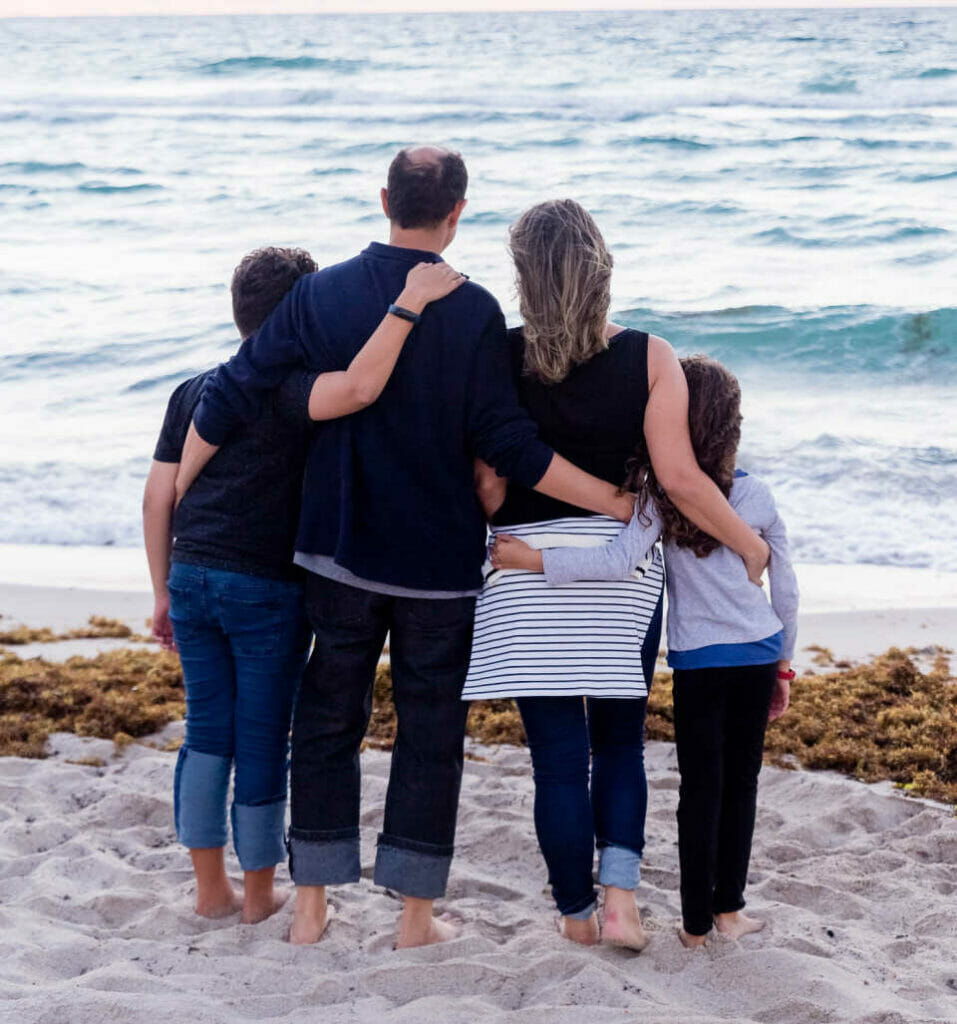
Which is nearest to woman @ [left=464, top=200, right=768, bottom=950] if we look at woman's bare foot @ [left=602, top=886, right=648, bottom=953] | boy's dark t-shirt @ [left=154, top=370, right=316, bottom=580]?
A: woman's bare foot @ [left=602, top=886, right=648, bottom=953]

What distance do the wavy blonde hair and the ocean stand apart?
4832mm

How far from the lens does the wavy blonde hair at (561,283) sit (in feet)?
8.22

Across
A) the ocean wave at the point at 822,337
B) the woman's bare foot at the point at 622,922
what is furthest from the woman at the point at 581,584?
the ocean wave at the point at 822,337

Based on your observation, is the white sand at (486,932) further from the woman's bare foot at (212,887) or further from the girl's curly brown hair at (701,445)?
the girl's curly brown hair at (701,445)

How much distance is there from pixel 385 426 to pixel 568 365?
422mm

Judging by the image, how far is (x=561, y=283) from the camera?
2.51 m

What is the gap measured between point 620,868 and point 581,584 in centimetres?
70

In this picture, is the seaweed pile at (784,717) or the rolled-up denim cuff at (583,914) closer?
the rolled-up denim cuff at (583,914)

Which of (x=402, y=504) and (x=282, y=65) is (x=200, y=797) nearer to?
(x=402, y=504)

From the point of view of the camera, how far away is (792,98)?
89.8ft

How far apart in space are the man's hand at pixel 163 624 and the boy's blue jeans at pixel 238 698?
0.12 metres

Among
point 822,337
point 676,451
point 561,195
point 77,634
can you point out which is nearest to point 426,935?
point 676,451

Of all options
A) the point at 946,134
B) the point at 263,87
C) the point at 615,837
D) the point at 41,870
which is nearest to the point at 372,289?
the point at 615,837

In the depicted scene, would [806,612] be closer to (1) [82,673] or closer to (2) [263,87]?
(1) [82,673]
